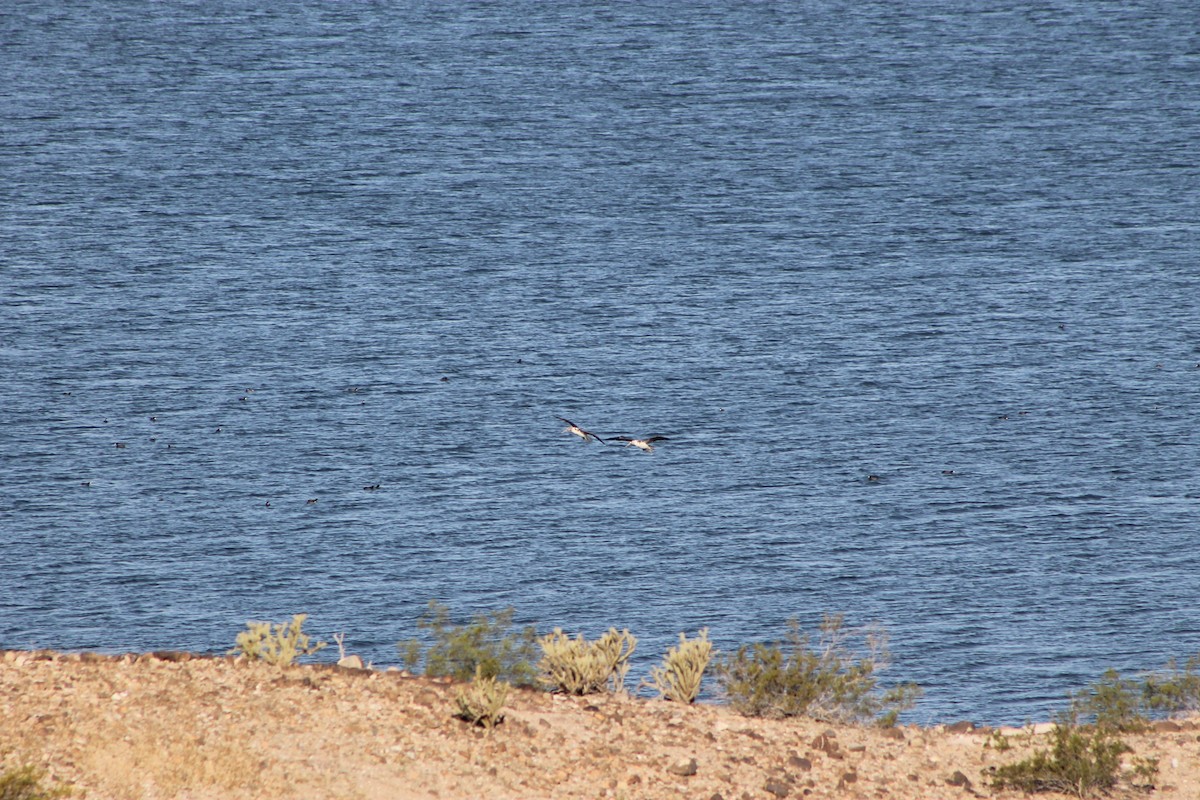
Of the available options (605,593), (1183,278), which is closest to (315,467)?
(605,593)

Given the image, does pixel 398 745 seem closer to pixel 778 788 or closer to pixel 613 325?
pixel 778 788

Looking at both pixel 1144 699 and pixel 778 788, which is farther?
pixel 1144 699

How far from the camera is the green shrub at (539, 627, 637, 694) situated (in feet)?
48.6

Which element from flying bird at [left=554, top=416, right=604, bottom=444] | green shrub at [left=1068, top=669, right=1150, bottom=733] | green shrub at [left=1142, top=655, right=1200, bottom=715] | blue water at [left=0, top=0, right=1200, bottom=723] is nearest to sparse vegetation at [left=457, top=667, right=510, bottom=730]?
green shrub at [left=1068, top=669, right=1150, bottom=733]

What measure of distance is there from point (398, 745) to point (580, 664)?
2657 millimetres

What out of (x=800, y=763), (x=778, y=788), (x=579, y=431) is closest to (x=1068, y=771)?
(x=800, y=763)

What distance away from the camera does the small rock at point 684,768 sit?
12.9 m

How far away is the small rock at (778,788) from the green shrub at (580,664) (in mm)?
2503

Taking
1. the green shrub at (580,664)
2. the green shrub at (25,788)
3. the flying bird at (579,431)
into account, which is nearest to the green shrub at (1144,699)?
the green shrub at (580,664)

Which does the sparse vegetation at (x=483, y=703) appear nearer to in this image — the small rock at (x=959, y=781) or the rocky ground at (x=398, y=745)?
the rocky ground at (x=398, y=745)

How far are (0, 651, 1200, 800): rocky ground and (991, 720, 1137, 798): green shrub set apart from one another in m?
0.18

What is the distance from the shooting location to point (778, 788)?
1277 cm

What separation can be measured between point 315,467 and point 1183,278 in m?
37.7

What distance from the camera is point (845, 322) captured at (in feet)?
188
